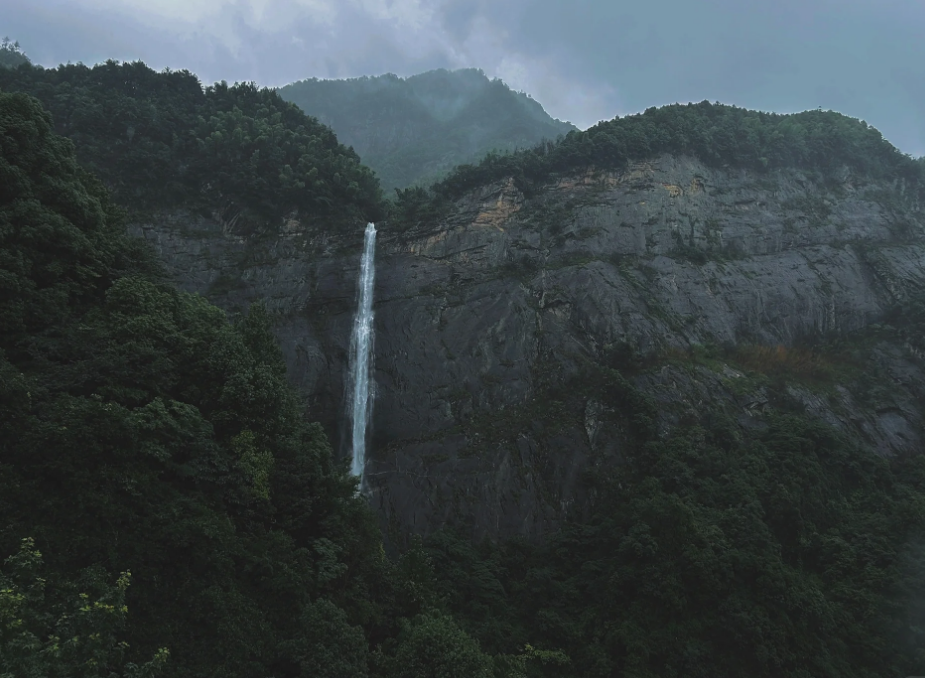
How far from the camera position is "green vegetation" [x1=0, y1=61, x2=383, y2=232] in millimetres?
32250

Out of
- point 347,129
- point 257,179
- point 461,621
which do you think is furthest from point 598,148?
point 347,129

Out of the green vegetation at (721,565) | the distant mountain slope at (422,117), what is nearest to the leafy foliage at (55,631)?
the green vegetation at (721,565)

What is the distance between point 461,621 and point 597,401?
11.8m

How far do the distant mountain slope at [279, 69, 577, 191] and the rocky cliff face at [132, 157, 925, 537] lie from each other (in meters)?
36.7

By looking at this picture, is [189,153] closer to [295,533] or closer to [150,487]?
[295,533]

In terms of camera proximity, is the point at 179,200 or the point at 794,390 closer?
the point at 794,390

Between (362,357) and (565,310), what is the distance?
34.8 ft

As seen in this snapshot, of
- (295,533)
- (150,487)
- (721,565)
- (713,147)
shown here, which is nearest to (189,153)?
(295,533)

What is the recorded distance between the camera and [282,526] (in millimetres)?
15984

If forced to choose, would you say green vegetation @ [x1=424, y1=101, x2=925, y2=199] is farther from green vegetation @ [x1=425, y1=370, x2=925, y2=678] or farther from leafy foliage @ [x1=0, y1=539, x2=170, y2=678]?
leafy foliage @ [x1=0, y1=539, x2=170, y2=678]

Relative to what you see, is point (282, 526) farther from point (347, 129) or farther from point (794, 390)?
point (347, 129)

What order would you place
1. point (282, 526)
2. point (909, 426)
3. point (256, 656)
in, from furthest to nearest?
point (909, 426)
point (282, 526)
point (256, 656)

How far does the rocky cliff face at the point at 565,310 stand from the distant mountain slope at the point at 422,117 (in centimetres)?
3668

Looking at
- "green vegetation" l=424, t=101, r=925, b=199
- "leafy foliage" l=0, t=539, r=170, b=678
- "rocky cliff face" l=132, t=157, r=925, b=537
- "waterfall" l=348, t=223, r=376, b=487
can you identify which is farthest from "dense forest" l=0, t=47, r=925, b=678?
"green vegetation" l=424, t=101, r=925, b=199
